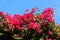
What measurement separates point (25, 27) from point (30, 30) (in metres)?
0.17

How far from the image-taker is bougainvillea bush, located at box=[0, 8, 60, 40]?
28.8 feet

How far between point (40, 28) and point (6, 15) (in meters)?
1.08

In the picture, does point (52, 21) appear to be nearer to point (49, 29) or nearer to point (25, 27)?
point (49, 29)

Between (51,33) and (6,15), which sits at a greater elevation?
(6,15)

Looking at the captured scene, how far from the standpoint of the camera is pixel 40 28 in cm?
885

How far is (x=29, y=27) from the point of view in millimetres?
8820

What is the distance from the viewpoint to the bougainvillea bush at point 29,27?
879 cm

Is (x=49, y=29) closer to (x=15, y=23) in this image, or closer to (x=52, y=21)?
(x=52, y=21)

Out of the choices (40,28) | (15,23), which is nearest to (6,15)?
(15,23)

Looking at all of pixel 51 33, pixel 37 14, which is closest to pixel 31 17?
pixel 37 14

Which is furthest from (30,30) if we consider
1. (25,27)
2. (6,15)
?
(6,15)

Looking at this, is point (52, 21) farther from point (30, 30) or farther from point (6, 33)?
point (6, 33)

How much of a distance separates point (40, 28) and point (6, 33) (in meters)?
0.98

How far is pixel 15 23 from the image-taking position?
8984 millimetres
